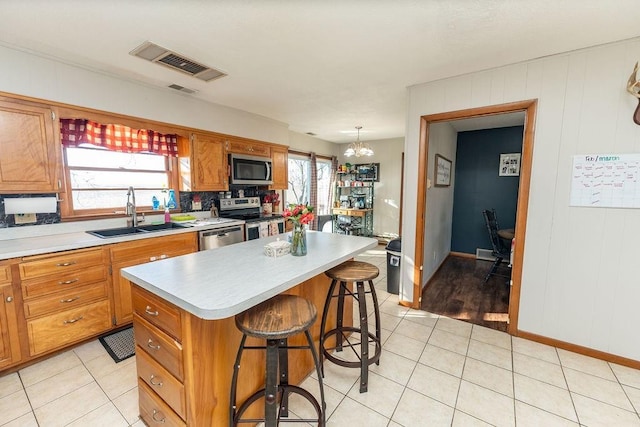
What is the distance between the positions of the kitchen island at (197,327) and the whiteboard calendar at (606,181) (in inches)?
84.7

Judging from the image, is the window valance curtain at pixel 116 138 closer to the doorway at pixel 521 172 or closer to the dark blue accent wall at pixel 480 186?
the doorway at pixel 521 172

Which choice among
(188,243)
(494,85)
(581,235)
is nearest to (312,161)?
(188,243)

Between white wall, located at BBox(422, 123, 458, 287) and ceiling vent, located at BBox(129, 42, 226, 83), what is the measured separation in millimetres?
2537

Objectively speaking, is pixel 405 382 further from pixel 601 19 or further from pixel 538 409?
pixel 601 19

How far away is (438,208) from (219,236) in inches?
126

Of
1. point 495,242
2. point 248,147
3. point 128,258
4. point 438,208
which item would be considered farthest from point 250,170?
point 495,242

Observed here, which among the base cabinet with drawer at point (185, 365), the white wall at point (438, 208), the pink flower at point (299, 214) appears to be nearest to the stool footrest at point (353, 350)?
the base cabinet with drawer at point (185, 365)

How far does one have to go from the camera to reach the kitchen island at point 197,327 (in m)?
1.21

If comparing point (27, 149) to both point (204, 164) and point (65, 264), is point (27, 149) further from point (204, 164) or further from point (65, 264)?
point (204, 164)

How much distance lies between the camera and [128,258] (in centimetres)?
250

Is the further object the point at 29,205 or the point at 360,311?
the point at 29,205

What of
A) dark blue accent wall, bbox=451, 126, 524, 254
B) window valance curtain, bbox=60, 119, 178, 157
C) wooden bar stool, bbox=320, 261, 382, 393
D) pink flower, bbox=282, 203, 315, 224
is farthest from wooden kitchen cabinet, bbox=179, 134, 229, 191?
dark blue accent wall, bbox=451, 126, 524, 254

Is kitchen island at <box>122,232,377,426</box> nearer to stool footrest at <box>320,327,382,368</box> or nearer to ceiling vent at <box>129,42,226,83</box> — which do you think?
stool footrest at <box>320,327,382,368</box>

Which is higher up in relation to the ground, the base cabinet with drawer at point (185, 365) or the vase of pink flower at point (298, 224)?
the vase of pink flower at point (298, 224)
